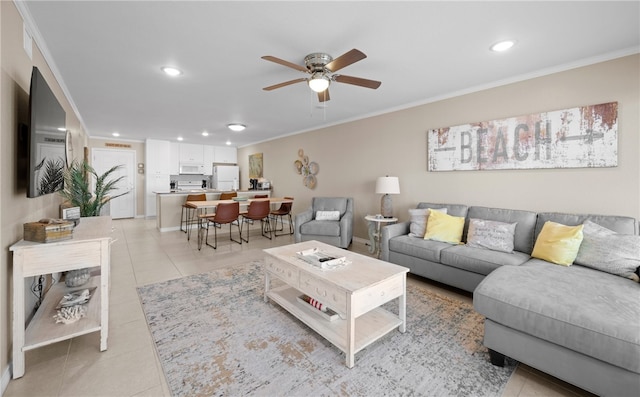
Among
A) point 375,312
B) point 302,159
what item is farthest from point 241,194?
point 375,312

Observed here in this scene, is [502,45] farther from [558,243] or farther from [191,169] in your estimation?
[191,169]

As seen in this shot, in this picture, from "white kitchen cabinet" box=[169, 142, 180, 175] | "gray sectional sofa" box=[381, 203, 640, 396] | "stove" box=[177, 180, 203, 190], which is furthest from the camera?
"stove" box=[177, 180, 203, 190]

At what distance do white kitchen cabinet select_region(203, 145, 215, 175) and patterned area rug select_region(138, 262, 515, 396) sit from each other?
6.70 meters

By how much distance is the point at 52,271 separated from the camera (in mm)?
1642

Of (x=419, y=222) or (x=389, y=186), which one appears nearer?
(x=419, y=222)

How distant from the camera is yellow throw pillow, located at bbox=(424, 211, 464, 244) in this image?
3.09 metres

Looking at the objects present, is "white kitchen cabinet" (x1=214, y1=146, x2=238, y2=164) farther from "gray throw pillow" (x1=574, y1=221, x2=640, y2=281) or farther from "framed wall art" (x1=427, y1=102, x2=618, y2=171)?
"gray throw pillow" (x1=574, y1=221, x2=640, y2=281)

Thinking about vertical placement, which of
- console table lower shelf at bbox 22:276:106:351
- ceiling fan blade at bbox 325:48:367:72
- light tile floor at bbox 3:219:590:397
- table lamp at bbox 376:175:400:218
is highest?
ceiling fan blade at bbox 325:48:367:72

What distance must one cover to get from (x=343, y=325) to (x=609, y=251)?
224 cm

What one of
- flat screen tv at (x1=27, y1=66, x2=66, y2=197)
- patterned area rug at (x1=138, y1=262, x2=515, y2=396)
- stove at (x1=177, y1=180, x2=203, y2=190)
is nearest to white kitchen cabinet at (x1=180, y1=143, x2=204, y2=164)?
stove at (x1=177, y1=180, x2=203, y2=190)

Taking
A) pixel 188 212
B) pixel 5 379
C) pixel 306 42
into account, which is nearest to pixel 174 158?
pixel 188 212

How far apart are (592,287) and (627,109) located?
1.90 metres

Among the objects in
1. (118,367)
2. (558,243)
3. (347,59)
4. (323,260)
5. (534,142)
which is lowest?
(118,367)

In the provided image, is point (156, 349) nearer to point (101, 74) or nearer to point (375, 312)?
point (375, 312)
